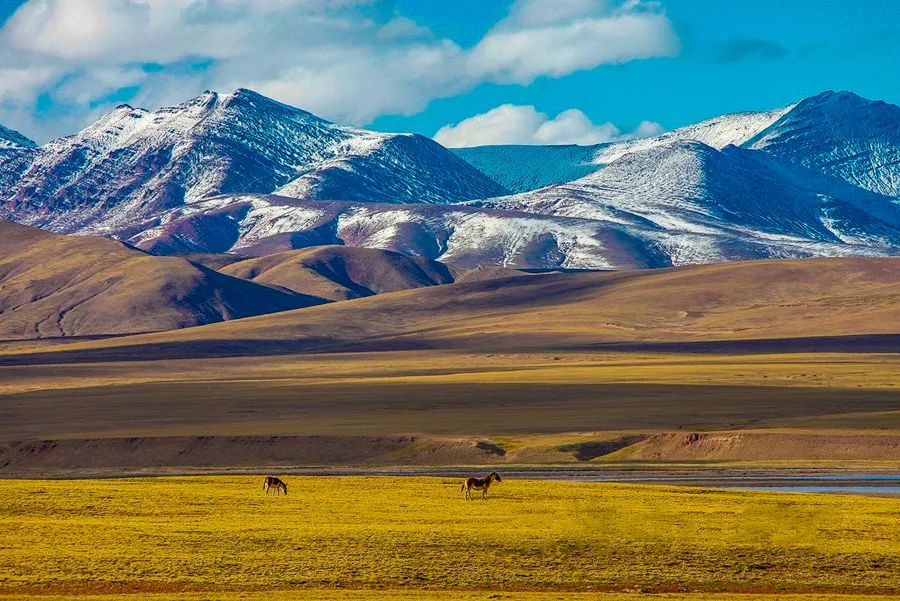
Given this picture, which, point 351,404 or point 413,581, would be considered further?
point 351,404

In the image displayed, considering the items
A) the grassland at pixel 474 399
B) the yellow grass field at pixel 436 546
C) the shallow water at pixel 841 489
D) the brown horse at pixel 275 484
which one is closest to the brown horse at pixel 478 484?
the yellow grass field at pixel 436 546

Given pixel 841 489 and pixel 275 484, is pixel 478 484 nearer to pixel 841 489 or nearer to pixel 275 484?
pixel 275 484

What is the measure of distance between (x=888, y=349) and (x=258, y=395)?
9660cm

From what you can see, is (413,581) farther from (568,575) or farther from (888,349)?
(888,349)

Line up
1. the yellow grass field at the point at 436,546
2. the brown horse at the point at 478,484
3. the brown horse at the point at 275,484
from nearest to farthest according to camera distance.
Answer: the yellow grass field at the point at 436,546 → the brown horse at the point at 478,484 → the brown horse at the point at 275,484

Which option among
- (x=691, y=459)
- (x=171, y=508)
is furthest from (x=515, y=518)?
(x=691, y=459)

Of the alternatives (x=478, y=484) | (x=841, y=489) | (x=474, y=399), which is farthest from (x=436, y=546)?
(x=474, y=399)

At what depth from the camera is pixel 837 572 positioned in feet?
134

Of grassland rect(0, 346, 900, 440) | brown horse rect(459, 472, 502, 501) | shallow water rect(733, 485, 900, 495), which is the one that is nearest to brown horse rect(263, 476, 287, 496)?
brown horse rect(459, 472, 502, 501)

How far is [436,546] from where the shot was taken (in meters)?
42.1

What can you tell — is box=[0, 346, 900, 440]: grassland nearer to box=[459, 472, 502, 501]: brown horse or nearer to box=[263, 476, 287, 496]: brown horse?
box=[263, 476, 287, 496]: brown horse

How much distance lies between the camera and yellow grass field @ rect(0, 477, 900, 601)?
3794 cm

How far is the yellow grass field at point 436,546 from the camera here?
37.9 meters

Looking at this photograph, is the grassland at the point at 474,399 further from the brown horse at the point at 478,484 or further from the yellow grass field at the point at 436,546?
the yellow grass field at the point at 436,546
